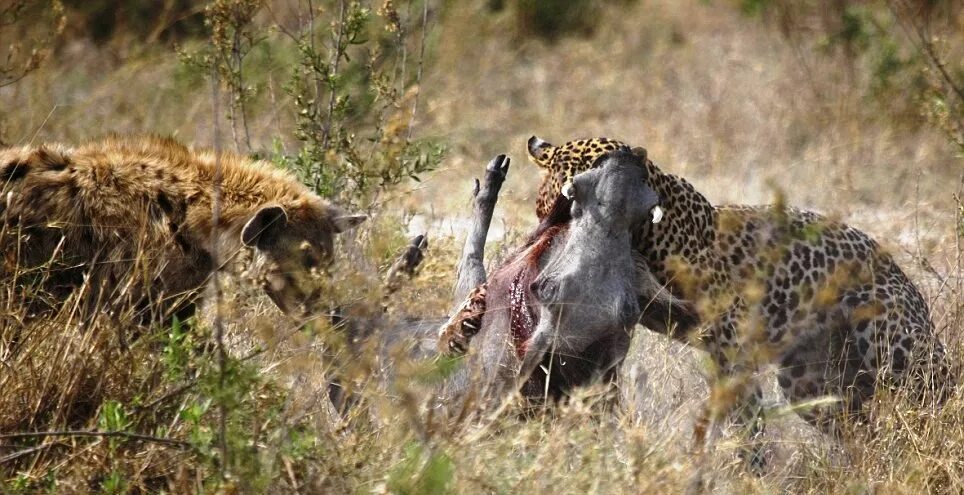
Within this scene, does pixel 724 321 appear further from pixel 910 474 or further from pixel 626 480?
pixel 626 480

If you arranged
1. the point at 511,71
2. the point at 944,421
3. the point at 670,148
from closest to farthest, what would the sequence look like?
the point at 944,421 < the point at 670,148 < the point at 511,71

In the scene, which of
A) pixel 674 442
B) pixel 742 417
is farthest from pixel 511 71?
pixel 674 442

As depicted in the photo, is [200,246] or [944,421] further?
[200,246]

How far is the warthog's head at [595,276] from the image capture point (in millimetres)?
4457

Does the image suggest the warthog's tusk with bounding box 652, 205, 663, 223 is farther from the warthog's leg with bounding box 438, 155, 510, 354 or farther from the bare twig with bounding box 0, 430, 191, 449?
the bare twig with bounding box 0, 430, 191, 449

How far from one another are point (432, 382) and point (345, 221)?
5.14ft

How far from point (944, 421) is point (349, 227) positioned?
2468mm

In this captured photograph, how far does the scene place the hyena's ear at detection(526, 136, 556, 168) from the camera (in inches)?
203

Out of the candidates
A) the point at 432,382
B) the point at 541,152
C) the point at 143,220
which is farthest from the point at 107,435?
the point at 541,152

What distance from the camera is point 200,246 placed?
5316mm

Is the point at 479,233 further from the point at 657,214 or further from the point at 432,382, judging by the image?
the point at 432,382

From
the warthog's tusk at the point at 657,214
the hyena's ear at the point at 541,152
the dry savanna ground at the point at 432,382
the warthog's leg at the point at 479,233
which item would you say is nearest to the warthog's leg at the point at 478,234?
the warthog's leg at the point at 479,233

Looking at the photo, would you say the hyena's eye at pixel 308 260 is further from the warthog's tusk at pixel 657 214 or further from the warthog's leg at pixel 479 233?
the warthog's tusk at pixel 657 214

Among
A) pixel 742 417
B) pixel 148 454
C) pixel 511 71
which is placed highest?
pixel 148 454
